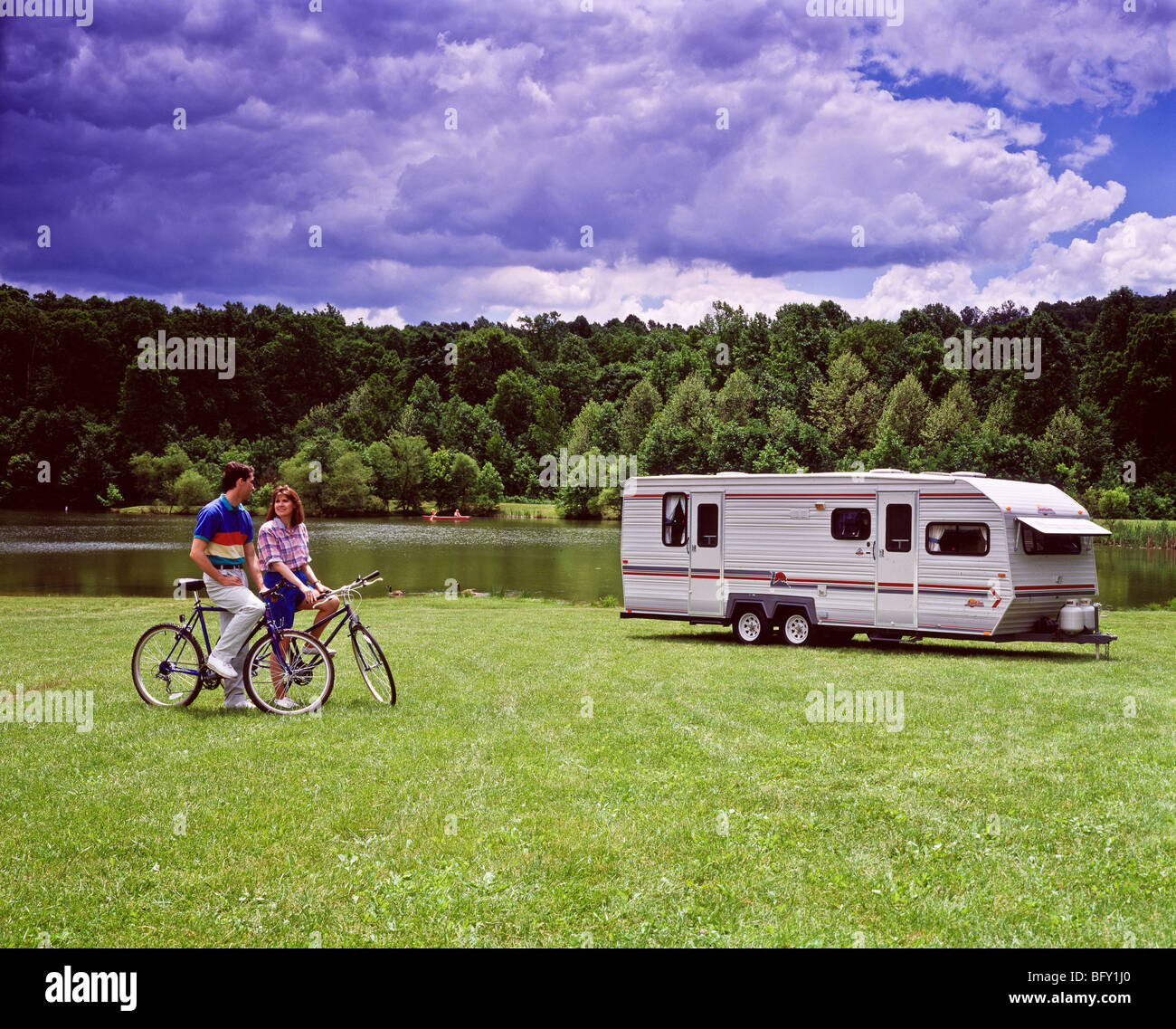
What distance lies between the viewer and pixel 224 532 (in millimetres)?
9422

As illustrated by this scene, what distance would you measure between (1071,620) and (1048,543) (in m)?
1.37

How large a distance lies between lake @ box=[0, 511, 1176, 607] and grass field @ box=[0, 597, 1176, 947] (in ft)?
74.2

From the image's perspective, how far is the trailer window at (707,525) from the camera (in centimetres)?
1834

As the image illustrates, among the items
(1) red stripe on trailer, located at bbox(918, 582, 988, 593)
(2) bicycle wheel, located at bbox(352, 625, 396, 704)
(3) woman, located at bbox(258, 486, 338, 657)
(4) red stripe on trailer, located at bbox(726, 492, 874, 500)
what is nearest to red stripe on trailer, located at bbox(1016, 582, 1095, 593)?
(1) red stripe on trailer, located at bbox(918, 582, 988, 593)

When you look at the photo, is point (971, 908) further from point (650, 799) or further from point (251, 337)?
point (251, 337)

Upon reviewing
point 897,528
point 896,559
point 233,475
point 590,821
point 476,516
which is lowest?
point 590,821

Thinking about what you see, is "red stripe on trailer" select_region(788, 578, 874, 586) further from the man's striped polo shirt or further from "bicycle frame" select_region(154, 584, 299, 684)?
the man's striped polo shirt

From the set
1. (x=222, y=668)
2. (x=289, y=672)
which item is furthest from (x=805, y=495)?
(x=222, y=668)

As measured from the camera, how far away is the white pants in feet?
31.1

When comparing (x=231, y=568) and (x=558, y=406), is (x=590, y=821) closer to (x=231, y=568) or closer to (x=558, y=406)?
(x=231, y=568)

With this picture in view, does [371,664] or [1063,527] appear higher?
[1063,527]

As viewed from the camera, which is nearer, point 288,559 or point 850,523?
point 288,559

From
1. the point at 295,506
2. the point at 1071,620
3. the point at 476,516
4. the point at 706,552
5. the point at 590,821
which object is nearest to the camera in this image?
the point at 590,821

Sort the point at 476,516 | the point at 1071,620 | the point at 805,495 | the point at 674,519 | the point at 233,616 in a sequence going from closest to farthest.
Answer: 1. the point at 233,616
2. the point at 1071,620
3. the point at 805,495
4. the point at 674,519
5. the point at 476,516
